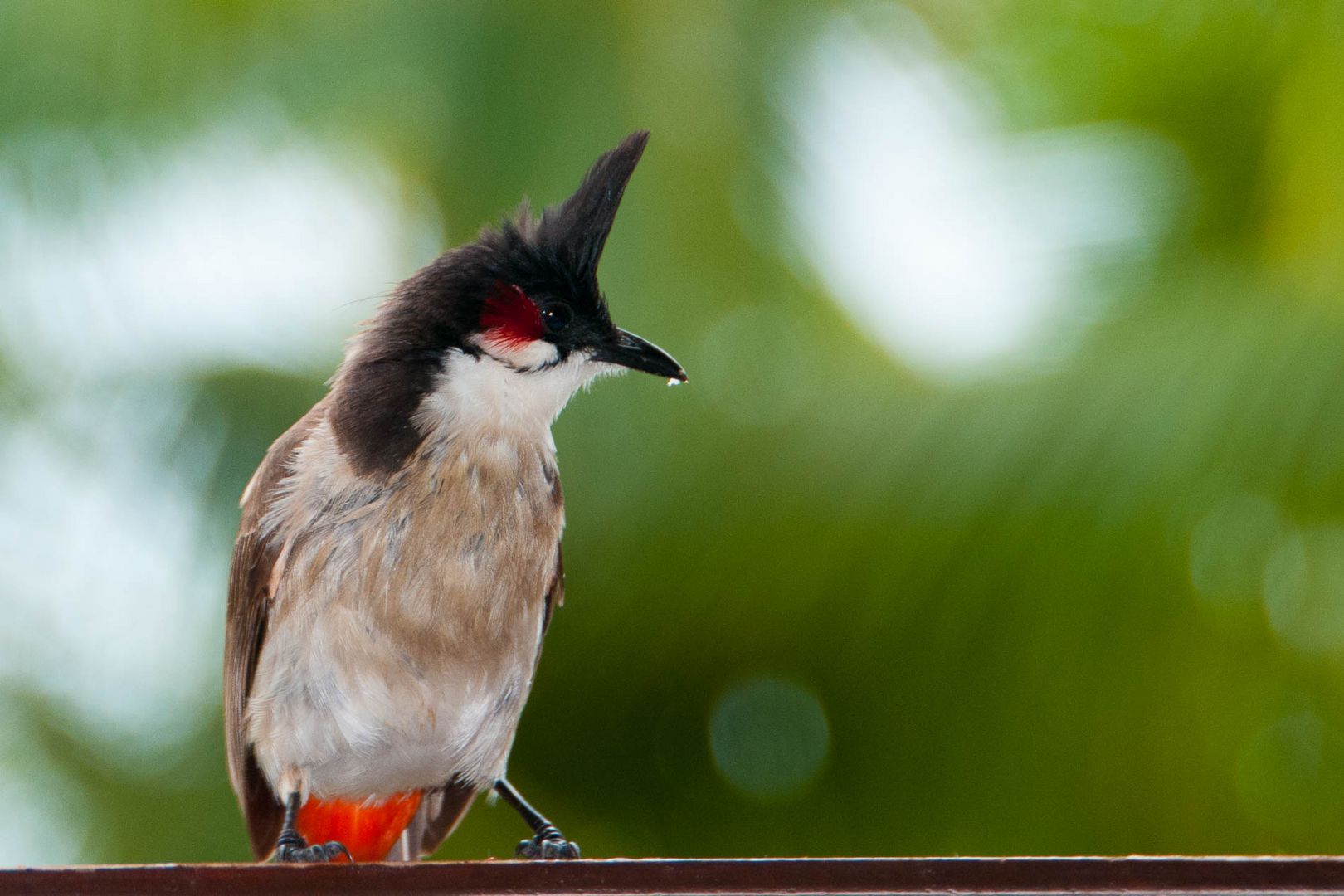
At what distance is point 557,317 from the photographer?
6.93 feet

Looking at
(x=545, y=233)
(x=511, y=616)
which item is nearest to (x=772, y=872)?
(x=511, y=616)

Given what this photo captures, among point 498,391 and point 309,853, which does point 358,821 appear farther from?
point 498,391

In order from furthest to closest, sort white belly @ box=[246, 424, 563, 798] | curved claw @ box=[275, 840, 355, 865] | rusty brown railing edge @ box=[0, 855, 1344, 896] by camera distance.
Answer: curved claw @ box=[275, 840, 355, 865] → white belly @ box=[246, 424, 563, 798] → rusty brown railing edge @ box=[0, 855, 1344, 896]

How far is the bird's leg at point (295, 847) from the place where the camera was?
2.08 m

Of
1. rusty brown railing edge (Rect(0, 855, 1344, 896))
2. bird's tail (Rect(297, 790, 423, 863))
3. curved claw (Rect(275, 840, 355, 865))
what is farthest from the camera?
bird's tail (Rect(297, 790, 423, 863))

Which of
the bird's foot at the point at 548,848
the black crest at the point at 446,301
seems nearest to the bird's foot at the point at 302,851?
the bird's foot at the point at 548,848

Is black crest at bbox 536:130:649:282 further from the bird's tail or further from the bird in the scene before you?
the bird's tail

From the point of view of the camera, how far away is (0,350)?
4.30 metres

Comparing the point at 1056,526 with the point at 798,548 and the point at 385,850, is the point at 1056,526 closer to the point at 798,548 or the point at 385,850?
the point at 798,548

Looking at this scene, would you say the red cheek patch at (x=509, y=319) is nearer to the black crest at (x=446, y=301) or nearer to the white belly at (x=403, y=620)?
the black crest at (x=446, y=301)

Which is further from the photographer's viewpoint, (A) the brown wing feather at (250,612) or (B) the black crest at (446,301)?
(A) the brown wing feather at (250,612)

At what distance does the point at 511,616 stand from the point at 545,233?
2.11ft

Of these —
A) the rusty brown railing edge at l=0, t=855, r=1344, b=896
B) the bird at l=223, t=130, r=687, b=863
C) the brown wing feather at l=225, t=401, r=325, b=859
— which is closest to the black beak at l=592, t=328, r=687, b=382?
the bird at l=223, t=130, r=687, b=863

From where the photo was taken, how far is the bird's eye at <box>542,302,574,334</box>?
6.89ft
